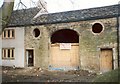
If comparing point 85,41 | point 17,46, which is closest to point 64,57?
point 85,41

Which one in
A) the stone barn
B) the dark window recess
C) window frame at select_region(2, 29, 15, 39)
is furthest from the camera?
the dark window recess

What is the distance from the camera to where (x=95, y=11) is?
2611 cm

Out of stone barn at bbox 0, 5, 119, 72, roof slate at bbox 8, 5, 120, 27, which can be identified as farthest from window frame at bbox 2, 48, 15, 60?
roof slate at bbox 8, 5, 120, 27

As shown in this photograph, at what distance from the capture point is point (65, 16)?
27641 mm

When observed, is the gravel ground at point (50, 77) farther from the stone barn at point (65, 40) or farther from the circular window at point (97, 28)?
the circular window at point (97, 28)

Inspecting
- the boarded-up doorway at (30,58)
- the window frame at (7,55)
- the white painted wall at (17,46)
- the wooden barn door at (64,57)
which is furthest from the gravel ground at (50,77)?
the window frame at (7,55)

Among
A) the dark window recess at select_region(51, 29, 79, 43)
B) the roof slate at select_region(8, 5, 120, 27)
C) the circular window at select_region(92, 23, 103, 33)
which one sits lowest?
the dark window recess at select_region(51, 29, 79, 43)

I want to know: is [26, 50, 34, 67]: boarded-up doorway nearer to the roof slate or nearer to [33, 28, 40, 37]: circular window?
[33, 28, 40, 37]: circular window

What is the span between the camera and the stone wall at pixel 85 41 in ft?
76.9

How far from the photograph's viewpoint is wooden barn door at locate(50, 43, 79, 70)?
25859 millimetres

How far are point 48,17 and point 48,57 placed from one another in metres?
4.89

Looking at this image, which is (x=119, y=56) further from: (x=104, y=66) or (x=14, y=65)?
(x=14, y=65)

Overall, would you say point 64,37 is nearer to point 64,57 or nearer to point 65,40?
point 65,40

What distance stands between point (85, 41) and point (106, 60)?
2806 millimetres
